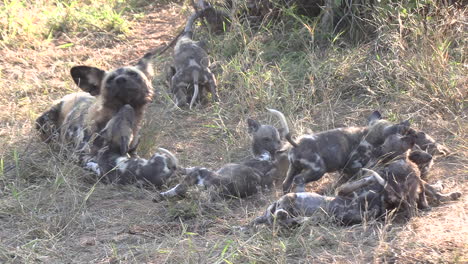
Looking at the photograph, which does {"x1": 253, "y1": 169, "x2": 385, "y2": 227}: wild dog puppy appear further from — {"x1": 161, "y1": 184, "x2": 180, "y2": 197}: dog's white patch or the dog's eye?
the dog's eye

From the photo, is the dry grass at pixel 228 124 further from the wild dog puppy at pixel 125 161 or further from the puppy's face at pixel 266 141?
the puppy's face at pixel 266 141

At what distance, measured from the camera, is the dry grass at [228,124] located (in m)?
4.10

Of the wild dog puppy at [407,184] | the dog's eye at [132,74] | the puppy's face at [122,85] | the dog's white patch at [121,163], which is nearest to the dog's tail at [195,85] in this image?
the puppy's face at [122,85]

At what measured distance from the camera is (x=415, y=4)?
6.94 m

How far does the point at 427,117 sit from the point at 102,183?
253 centimetres

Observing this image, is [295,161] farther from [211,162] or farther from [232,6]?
[232,6]

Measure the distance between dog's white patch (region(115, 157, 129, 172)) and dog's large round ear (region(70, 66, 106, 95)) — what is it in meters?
0.91

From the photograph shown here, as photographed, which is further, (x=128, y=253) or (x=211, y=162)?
(x=211, y=162)

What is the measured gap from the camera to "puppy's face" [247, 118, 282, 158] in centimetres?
541

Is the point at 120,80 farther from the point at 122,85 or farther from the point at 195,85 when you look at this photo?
the point at 195,85

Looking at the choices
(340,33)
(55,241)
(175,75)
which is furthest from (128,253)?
(340,33)

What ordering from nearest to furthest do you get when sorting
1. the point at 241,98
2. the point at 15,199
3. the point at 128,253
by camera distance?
the point at 128,253
the point at 15,199
the point at 241,98

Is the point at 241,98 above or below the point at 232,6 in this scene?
below

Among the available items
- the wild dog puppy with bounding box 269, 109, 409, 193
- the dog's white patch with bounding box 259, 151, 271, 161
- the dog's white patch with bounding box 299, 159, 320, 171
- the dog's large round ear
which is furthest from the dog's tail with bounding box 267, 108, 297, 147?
the dog's large round ear
